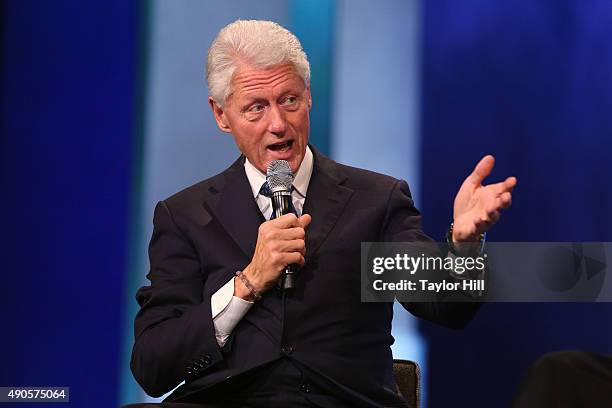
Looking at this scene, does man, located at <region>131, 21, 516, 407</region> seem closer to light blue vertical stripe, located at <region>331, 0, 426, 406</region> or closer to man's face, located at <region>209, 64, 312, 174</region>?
man's face, located at <region>209, 64, 312, 174</region>

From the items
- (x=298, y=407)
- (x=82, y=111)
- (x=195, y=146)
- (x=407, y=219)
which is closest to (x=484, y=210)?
(x=407, y=219)

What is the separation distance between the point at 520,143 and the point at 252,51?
1.12 m

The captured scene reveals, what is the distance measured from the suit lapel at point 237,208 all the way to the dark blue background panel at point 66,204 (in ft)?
3.05

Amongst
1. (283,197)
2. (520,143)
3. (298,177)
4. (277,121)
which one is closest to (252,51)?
(277,121)

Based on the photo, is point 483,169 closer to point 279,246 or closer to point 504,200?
point 504,200

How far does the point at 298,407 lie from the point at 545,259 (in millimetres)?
1130

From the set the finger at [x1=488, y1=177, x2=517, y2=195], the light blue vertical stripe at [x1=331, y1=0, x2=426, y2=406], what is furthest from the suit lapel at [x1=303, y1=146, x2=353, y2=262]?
the light blue vertical stripe at [x1=331, y1=0, x2=426, y2=406]

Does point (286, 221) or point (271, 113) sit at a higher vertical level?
point (271, 113)

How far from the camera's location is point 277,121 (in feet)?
6.82

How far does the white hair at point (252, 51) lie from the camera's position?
2111mm

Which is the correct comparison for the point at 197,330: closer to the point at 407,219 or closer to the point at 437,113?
the point at 407,219

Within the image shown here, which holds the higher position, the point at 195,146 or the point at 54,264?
the point at 195,146

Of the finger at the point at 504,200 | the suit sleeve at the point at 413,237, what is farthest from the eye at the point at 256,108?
the finger at the point at 504,200

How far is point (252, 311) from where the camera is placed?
2010mm
